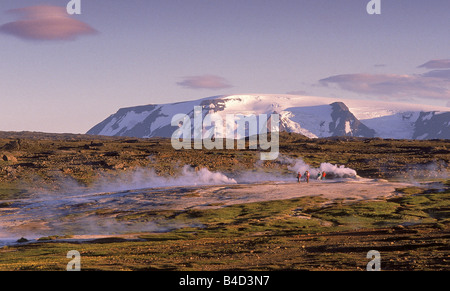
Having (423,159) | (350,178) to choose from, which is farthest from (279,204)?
(423,159)

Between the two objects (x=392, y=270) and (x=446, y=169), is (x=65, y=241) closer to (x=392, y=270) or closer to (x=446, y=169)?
(x=392, y=270)

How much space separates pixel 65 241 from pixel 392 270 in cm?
3129

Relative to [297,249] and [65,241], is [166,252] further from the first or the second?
[65,241]

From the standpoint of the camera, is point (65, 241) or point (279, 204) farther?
point (279, 204)

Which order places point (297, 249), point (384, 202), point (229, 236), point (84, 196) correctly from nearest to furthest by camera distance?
point (297, 249) → point (229, 236) → point (384, 202) → point (84, 196)

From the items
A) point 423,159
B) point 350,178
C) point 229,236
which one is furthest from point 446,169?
point 229,236

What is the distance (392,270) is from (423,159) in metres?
104

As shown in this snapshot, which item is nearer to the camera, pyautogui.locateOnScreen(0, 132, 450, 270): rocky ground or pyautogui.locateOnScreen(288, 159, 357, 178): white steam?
pyautogui.locateOnScreen(0, 132, 450, 270): rocky ground

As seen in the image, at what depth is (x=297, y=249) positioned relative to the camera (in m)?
37.8

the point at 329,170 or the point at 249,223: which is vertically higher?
the point at 329,170

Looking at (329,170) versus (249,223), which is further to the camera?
(329,170)

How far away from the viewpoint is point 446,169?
113375 millimetres

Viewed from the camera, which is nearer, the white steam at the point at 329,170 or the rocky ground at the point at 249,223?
the rocky ground at the point at 249,223
